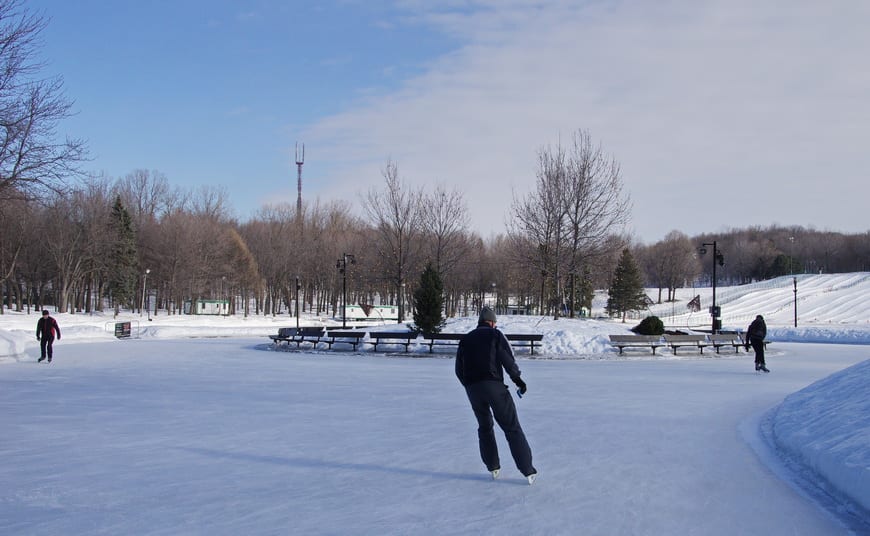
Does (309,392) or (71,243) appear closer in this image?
(309,392)

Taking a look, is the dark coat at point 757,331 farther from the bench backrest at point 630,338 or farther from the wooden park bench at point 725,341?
the wooden park bench at point 725,341

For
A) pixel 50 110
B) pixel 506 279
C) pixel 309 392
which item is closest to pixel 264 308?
pixel 506 279

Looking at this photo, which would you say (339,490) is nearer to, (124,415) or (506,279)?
(124,415)

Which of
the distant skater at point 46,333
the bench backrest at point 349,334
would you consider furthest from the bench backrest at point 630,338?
the distant skater at point 46,333

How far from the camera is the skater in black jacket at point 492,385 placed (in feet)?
21.9

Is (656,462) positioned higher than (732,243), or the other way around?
(732,243)

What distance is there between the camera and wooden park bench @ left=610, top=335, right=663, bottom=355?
79.5 ft

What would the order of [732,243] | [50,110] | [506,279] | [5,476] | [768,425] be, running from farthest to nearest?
[732,243]
[506,279]
[50,110]
[768,425]
[5,476]

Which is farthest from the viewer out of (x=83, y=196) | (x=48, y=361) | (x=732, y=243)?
(x=732, y=243)

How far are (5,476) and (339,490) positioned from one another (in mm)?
3488

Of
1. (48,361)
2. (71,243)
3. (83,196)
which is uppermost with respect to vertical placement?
(83,196)

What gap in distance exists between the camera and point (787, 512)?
5.96m

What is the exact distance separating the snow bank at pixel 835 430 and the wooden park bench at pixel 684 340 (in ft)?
44.9

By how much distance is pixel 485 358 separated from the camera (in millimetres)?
6703
